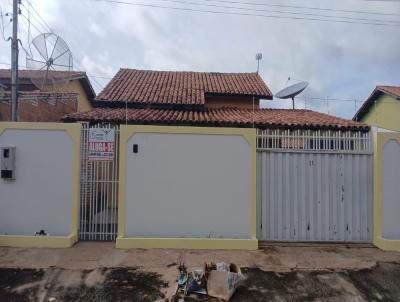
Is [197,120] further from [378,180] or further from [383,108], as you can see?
[383,108]

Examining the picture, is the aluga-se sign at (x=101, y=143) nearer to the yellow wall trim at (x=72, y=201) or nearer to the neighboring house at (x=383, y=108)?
the yellow wall trim at (x=72, y=201)

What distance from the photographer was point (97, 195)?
20.4 ft

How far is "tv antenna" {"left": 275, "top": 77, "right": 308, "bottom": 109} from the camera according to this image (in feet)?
43.9

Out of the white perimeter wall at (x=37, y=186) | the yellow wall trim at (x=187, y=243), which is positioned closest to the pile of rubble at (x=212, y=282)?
the yellow wall trim at (x=187, y=243)

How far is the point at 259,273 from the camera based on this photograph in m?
5.06

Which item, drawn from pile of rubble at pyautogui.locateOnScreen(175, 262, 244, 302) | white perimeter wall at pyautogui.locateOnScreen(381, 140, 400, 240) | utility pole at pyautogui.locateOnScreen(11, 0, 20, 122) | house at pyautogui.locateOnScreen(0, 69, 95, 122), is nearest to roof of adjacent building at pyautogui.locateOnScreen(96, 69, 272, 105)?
house at pyautogui.locateOnScreen(0, 69, 95, 122)

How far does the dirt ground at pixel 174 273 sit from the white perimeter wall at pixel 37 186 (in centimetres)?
49

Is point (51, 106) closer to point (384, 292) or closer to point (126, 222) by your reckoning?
point (126, 222)

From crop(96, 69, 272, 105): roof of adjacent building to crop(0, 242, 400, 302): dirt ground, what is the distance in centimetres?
676

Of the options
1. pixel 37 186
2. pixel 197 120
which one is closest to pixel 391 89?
pixel 197 120

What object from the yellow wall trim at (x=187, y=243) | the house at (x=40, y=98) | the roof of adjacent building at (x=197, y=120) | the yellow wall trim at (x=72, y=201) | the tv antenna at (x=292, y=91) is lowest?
the yellow wall trim at (x=187, y=243)

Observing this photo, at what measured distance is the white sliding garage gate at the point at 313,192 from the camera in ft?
21.0

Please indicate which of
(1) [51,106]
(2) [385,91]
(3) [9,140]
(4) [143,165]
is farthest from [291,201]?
(2) [385,91]

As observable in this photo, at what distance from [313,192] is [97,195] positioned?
4.15m
